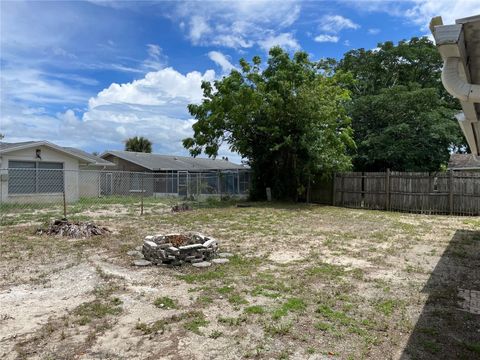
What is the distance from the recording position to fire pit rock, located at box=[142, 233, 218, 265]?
21.0 feet

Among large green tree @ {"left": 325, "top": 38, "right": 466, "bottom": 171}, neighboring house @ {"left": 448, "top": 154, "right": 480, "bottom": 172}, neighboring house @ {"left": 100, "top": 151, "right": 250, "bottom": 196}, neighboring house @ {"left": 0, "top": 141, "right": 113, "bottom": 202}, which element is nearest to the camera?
neighboring house @ {"left": 0, "top": 141, "right": 113, "bottom": 202}

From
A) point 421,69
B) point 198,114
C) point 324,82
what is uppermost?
point 421,69

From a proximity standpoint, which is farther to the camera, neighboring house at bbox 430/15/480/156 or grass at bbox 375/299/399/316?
grass at bbox 375/299/399/316

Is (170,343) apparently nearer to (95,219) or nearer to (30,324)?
(30,324)

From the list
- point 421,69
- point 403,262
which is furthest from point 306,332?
point 421,69

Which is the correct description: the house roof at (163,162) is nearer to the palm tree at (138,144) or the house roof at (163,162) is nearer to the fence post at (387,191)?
the palm tree at (138,144)

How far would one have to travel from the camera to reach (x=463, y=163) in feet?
75.1

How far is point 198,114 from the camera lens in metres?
19.8

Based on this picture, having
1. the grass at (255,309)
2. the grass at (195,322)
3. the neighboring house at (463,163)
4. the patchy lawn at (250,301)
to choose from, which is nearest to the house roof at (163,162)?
the neighboring house at (463,163)

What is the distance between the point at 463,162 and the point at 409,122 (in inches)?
151

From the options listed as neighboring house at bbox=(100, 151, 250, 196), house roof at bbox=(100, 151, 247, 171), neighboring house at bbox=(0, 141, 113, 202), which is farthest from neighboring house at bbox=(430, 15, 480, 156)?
house roof at bbox=(100, 151, 247, 171)

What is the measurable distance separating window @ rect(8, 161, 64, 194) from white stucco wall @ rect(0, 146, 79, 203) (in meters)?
0.22

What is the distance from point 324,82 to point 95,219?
11853 millimetres

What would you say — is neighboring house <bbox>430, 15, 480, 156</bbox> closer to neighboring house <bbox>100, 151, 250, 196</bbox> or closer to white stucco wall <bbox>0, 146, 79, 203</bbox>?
neighboring house <bbox>100, 151, 250, 196</bbox>
